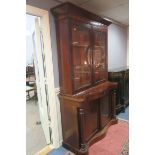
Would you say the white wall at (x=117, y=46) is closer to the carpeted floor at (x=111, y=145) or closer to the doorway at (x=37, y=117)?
the carpeted floor at (x=111, y=145)

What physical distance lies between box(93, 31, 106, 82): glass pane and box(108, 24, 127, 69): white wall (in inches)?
37.4

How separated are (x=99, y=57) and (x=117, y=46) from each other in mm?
1665

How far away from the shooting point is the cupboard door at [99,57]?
2732mm

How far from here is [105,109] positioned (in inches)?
117

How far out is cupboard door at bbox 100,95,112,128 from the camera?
9.32 ft

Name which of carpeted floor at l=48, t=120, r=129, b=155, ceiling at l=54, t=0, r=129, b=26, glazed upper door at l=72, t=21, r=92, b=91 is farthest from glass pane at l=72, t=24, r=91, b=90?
carpeted floor at l=48, t=120, r=129, b=155

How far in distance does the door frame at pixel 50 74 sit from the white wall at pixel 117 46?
2080 mm

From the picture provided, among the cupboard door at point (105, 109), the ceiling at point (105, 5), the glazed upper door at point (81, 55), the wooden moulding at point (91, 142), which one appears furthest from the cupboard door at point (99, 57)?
the wooden moulding at point (91, 142)

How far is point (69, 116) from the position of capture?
2.30 m

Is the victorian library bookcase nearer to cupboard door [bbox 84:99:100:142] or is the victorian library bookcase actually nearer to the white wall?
cupboard door [bbox 84:99:100:142]

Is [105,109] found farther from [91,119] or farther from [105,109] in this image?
[91,119]

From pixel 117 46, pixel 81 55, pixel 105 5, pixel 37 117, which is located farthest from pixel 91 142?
pixel 117 46
